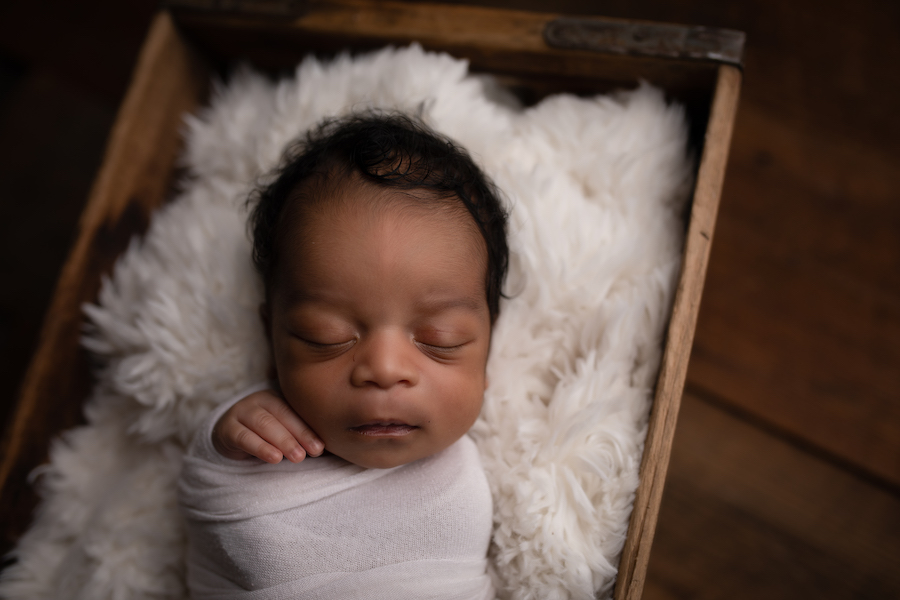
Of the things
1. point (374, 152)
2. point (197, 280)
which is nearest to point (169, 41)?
point (197, 280)

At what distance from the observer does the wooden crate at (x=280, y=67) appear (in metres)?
0.82

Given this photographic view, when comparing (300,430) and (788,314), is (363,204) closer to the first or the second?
(300,430)

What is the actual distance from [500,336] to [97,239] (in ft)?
2.23

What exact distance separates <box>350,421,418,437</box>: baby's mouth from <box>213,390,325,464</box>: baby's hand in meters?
0.08

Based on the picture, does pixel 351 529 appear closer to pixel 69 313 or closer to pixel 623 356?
pixel 623 356

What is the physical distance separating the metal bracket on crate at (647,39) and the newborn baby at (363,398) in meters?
0.28

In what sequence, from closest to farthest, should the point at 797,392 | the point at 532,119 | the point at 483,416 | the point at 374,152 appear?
the point at 374,152 < the point at 483,416 < the point at 532,119 < the point at 797,392

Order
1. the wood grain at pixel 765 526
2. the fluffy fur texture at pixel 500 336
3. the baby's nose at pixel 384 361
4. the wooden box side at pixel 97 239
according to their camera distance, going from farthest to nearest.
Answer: the wood grain at pixel 765 526, the wooden box side at pixel 97 239, the fluffy fur texture at pixel 500 336, the baby's nose at pixel 384 361

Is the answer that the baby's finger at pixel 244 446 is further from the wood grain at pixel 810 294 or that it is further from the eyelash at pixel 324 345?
the wood grain at pixel 810 294

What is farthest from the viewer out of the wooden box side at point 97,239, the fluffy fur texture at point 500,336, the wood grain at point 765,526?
the wood grain at point 765,526

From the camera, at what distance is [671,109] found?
870mm

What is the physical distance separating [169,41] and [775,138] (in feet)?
3.89

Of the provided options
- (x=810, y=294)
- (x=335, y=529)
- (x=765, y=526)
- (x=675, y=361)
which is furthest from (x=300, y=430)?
(x=810, y=294)

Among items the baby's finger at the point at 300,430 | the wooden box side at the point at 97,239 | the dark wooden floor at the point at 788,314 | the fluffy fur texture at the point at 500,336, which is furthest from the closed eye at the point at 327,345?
the dark wooden floor at the point at 788,314
